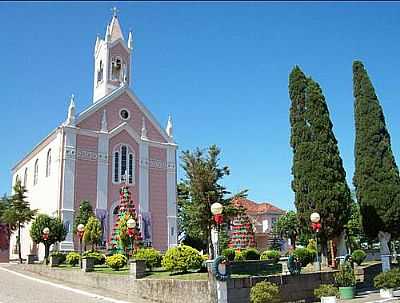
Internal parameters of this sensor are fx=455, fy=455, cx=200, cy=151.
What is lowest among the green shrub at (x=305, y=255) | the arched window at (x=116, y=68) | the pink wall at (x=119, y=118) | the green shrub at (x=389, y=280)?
the green shrub at (x=389, y=280)

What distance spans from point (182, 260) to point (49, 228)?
17.0 meters

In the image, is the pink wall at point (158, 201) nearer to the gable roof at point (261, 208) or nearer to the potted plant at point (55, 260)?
the potted plant at point (55, 260)

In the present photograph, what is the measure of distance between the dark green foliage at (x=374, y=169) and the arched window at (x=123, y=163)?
20.9 metres

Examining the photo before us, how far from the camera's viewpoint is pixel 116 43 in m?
45.5

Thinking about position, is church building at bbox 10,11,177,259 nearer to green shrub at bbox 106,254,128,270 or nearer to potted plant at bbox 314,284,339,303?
green shrub at bbox 106,254,128,270

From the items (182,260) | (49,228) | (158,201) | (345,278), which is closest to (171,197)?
(158,201)

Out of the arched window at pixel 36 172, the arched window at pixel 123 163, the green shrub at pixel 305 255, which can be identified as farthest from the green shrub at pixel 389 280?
the arched window at pixel 36 172

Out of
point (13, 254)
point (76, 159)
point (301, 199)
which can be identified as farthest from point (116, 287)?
point (13, 254)

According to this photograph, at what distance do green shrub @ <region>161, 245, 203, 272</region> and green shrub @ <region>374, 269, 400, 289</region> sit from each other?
7.03m

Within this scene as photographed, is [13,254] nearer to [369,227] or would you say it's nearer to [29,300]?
[29,300]

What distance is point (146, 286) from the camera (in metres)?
17.7

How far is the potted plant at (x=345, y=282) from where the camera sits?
17.2 metres

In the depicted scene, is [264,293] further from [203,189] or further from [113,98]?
[113,98]

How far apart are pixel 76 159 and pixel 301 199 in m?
21.6
